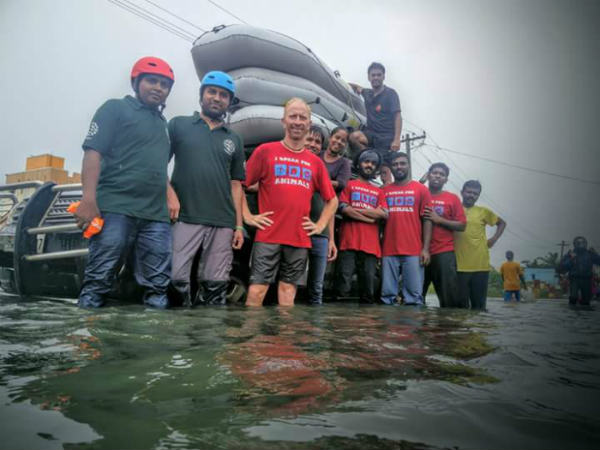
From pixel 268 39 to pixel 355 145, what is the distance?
4.97 ft

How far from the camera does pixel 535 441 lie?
636 millimetres

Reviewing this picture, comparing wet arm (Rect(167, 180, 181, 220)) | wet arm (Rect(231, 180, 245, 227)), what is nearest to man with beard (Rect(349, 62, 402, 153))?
wet arm (Rect(231, 180, 245, 227))

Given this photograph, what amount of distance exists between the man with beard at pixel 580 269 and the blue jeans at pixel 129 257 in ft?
23.6

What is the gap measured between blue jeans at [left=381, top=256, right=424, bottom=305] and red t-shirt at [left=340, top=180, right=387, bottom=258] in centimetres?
22

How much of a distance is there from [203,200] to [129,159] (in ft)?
1.78

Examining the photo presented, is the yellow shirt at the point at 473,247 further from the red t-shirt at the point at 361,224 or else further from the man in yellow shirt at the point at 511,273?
A: the man in yellow shirt at the point at 511,273

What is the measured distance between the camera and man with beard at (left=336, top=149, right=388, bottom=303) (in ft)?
12.5

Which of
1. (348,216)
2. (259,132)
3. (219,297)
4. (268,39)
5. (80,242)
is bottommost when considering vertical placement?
(219,297)

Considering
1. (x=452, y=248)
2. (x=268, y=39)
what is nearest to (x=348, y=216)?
(x=452, y=248)

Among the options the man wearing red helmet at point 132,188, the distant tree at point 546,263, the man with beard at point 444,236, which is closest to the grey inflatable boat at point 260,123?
the man with beard at point 444,236

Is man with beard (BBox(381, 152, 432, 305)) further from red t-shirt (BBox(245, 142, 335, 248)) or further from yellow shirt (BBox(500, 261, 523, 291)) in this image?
yellow shirt (BBox(500, 261, 523, 291))

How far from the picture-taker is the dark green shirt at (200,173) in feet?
9.46

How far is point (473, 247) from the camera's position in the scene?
4344 millimetres

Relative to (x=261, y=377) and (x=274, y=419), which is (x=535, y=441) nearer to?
(x=274, y=419)
